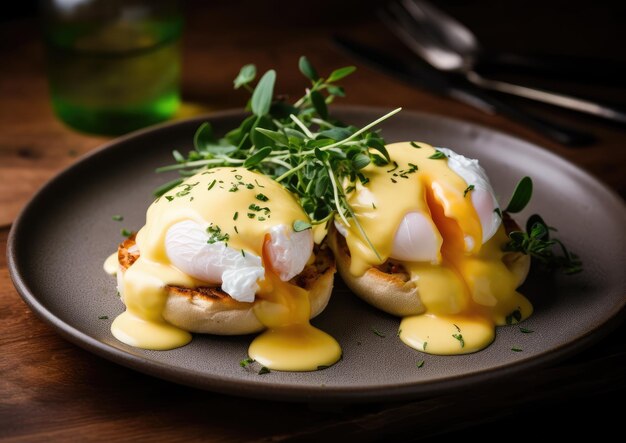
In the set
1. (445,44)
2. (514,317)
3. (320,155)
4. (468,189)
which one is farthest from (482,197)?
(445,44)

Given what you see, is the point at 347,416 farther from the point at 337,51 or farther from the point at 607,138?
the point at 337,51

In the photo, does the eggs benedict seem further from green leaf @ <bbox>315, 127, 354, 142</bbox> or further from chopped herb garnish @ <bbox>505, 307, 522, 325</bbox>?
green leaf @ <bbox>315, 127, 354, 142</bbox>

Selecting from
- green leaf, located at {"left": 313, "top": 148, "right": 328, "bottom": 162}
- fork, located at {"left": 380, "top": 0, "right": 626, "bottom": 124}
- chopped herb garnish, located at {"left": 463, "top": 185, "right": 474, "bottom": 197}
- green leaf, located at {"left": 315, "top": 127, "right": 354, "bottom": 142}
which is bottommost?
green leaf, located at {"left": 313, "top": 148, "right": 328, "bottom": 162}

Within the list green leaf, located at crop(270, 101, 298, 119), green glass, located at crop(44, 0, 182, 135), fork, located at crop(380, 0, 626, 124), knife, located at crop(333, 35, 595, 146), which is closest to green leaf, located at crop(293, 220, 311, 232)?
green leaf, located at crop(270, 101, 298, 119)

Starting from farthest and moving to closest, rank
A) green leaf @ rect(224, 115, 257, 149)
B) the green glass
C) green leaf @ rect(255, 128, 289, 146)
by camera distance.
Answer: the green glass
green leaf @ rect(224, 115, 257, 149)
green leaf @ rect(255, 128, 289, 146)

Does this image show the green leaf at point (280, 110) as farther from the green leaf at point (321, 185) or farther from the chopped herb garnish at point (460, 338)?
the chopped herb garnish at point (460, 338)

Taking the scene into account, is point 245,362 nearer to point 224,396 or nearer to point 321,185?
point 224,396

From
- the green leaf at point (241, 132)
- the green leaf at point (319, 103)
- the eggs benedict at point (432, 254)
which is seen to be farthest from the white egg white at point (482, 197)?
the green leaf at point (241, 132)
